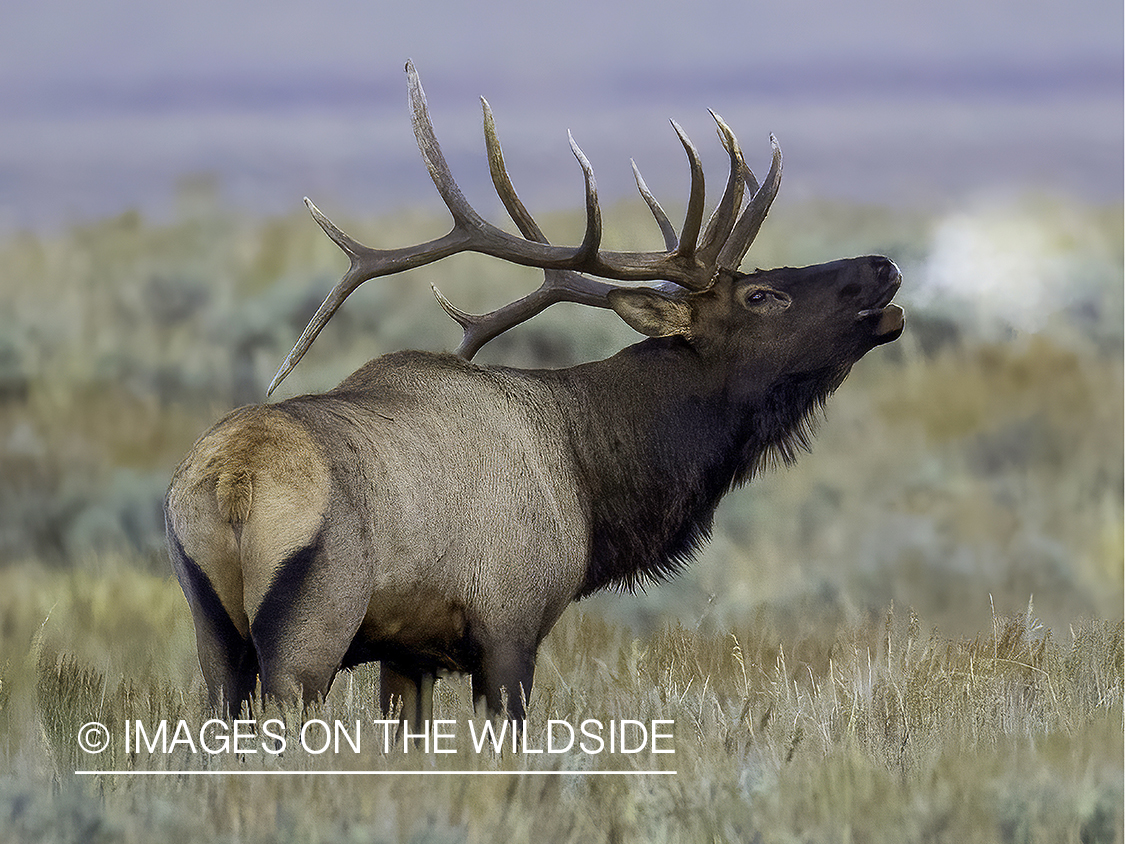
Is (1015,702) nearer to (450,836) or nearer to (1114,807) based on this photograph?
(1114,807)

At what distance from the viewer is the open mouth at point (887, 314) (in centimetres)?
651

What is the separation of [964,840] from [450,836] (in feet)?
5.95

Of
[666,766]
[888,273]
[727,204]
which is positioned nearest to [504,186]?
[727,204]

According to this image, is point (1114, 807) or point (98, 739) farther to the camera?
point (98, 739)

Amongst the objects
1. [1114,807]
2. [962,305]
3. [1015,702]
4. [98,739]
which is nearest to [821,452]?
[962,305]

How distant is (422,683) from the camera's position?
6285mm

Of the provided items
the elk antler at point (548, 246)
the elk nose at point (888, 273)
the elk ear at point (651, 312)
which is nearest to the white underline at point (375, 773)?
the elk antler at point (548, 246)

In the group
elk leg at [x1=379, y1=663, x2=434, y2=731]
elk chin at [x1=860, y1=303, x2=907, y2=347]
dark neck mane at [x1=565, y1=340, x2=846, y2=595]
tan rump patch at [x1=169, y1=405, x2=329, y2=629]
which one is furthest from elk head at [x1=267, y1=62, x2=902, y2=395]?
elk leg at [x1=379, y1=663, x2=434, y2=731]

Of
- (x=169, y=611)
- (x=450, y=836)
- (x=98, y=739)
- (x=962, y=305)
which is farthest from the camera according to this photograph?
(x=962, y=305)

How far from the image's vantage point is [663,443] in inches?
255

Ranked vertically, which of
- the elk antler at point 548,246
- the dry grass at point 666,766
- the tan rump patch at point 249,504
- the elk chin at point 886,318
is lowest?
the dry grass at point 666,766
